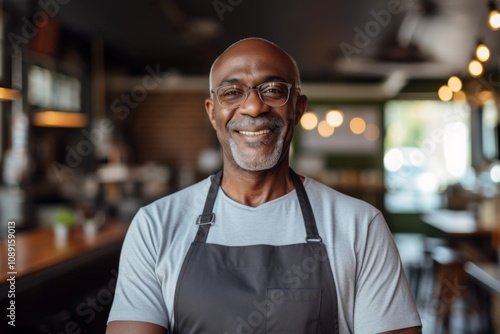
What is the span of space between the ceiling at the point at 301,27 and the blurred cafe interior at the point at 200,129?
4 cm

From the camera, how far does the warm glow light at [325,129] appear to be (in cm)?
1212

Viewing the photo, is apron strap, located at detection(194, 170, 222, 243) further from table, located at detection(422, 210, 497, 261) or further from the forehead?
table, located at detection(422, 210, 497, 261)

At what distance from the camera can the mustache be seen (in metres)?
1.69

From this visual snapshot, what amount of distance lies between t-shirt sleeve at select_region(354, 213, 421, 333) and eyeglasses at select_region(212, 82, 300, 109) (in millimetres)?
459

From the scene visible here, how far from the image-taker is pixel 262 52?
1.72 meters

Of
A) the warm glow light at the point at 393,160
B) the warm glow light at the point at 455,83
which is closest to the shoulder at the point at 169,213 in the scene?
the warm glow light at the point at 455,83

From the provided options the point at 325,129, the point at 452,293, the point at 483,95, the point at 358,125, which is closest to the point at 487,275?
the point at 452,293

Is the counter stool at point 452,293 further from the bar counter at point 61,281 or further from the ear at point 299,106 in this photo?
the ear at point 299,106

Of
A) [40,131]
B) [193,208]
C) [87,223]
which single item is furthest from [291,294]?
[40,131]

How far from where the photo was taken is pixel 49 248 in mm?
3879

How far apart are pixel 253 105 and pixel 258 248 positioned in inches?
16.0

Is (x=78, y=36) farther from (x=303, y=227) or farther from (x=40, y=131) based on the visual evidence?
(x=303, y=227)

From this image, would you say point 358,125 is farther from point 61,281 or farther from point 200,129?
point 61,281

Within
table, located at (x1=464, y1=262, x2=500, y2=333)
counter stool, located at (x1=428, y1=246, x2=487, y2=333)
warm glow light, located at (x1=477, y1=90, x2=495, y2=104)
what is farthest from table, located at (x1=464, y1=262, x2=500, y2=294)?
warm glow light, located at (x1=477, y1=90, x2=495, y2=104)
